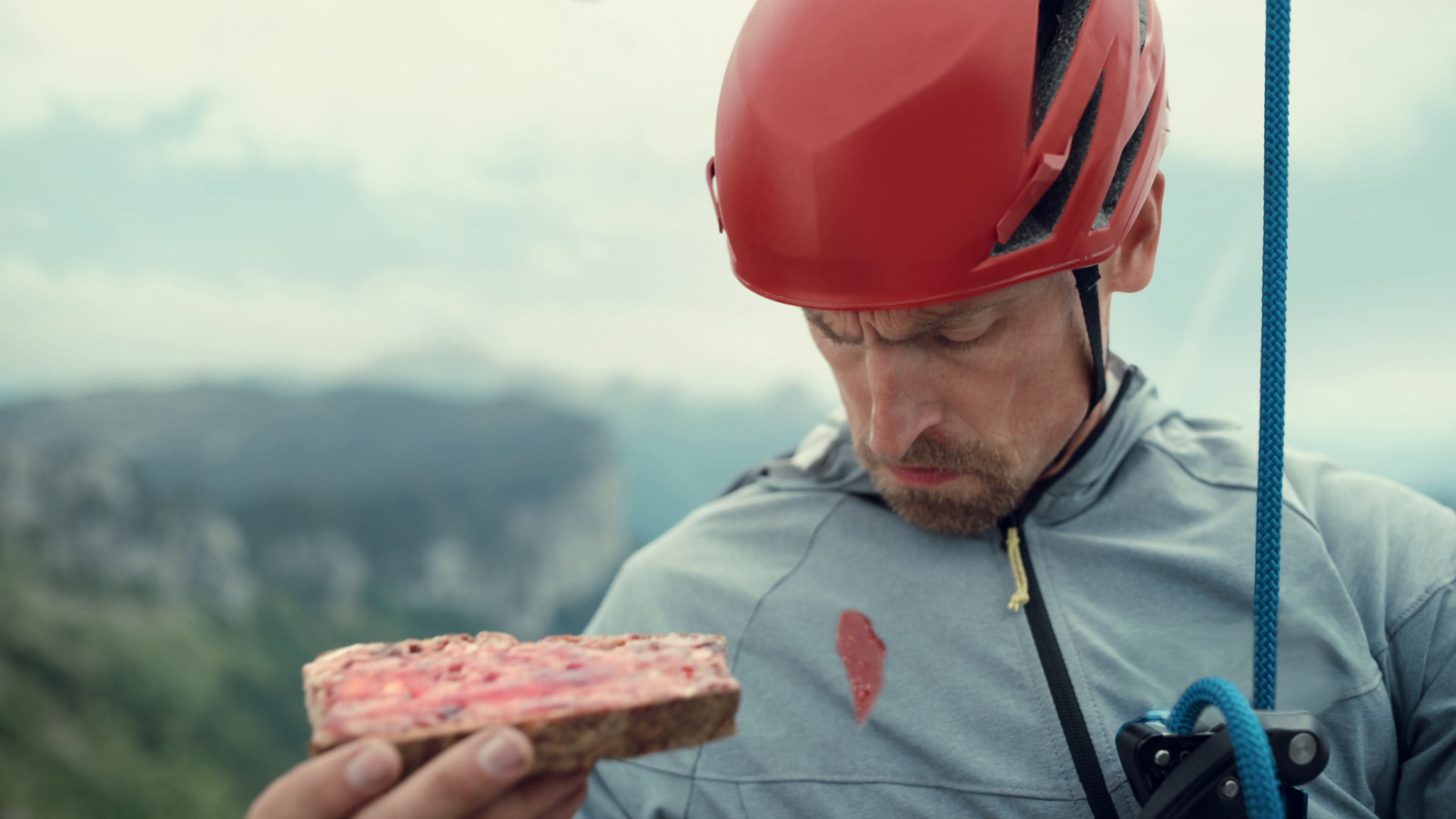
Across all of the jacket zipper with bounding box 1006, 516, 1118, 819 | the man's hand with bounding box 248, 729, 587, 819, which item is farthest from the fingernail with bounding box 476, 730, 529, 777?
the jacket zipper with bounding box 1006, 516, 1118, 819

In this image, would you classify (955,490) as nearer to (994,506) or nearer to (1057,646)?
(994,506)

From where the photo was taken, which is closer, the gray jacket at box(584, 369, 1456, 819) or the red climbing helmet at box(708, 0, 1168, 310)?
the red climbing helmet at box(708, 0, 1168, 310)

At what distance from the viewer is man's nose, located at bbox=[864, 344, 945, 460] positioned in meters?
1.25

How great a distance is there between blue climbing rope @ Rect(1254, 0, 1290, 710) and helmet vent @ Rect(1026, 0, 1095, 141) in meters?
0.21

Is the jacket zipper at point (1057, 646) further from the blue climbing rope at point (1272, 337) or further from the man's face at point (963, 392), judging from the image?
the blue climbing rope at point (1272, 337)

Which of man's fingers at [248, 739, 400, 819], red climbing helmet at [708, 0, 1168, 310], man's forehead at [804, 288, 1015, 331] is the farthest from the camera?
man's forehead at [804, 288, 1015, 331]

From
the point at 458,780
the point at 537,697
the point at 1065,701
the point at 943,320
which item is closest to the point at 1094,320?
the point at 943,320

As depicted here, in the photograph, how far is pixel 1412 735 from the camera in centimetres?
130

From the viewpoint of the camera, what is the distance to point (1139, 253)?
1.39 metres

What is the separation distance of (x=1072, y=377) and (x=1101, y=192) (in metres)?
0.32

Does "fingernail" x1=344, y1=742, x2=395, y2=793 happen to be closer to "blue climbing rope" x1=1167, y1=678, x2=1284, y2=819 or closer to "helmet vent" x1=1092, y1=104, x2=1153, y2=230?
"blue climbing rope" x1=1167, y1=678, x2=1284, y2=819

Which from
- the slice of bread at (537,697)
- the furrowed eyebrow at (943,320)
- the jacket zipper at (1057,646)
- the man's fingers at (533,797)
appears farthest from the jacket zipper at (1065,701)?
the man's fingers at (533,797)

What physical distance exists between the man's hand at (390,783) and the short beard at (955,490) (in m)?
0.72

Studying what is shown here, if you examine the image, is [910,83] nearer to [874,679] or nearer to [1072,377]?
[1072,377]
